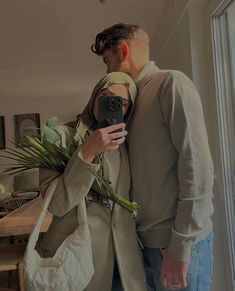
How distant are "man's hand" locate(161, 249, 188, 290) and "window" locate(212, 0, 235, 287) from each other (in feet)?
3.52

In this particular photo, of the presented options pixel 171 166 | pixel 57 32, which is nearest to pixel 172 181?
pixel 171 166

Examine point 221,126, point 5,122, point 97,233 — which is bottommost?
point 97,233

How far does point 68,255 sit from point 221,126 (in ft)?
4.16

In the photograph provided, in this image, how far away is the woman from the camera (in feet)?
2.62

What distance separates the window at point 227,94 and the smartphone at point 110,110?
A: 1114 mm

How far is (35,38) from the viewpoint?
10.3 feet

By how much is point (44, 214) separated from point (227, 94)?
4.38ft

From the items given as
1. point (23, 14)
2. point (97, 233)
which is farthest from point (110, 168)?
point (23, 14)

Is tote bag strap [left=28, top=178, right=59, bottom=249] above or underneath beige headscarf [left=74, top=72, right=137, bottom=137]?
underneath

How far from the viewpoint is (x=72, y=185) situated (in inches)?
31.5

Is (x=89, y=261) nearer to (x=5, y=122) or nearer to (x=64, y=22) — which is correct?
(x=64, y=22)

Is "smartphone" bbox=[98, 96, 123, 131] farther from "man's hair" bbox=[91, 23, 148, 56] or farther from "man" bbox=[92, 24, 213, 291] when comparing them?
"man's hair" bbox=[91, 23, 148, 56]

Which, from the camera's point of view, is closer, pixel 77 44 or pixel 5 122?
pixel 77 44

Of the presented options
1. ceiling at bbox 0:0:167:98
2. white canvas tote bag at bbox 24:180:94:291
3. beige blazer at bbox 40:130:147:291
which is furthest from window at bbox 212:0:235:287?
white canvas tote bag at bbox 24:180:94:291
